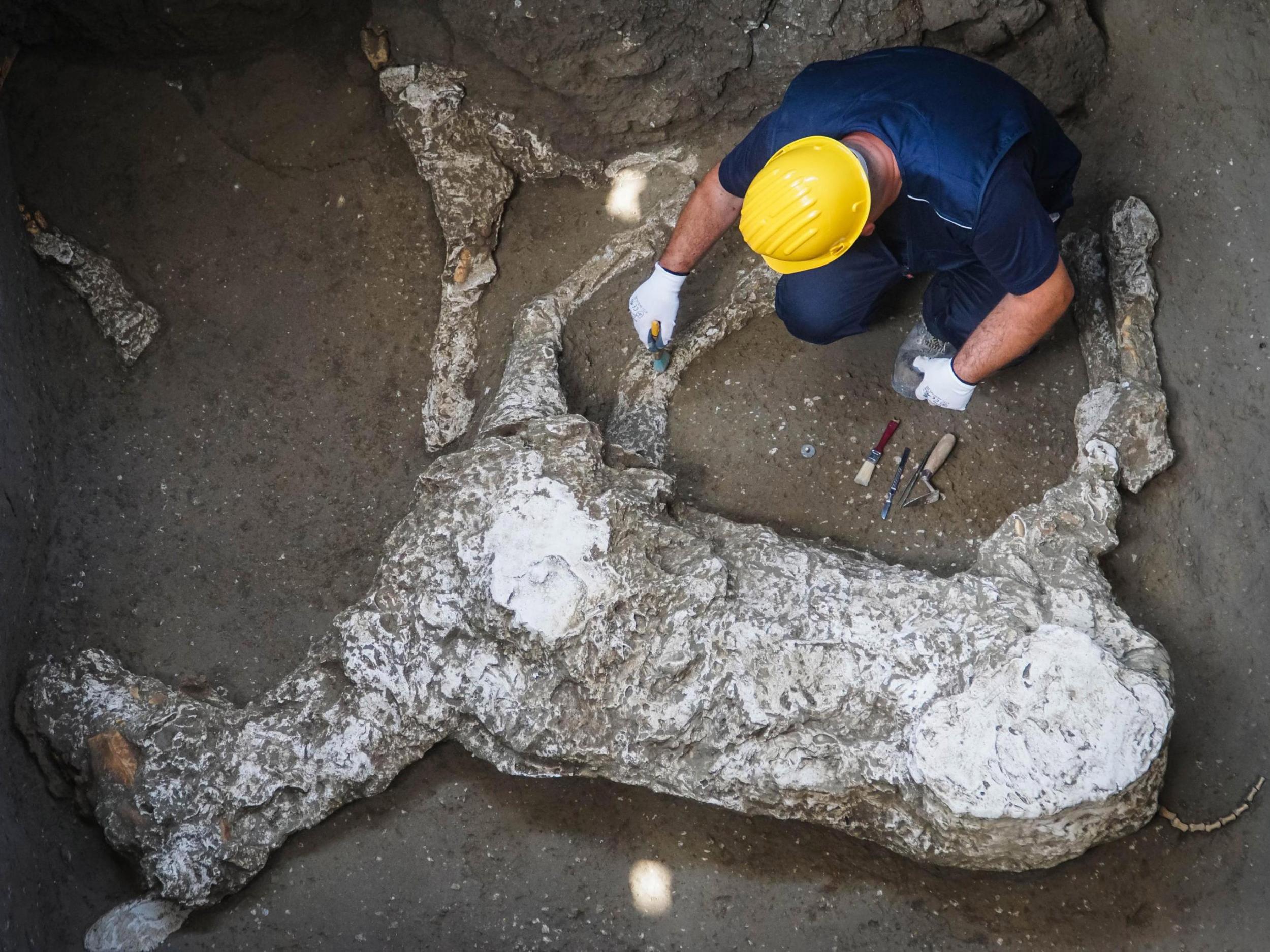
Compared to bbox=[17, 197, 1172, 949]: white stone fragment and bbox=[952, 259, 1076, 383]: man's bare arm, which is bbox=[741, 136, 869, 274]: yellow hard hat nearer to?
bbox=[952, 259, 1076, 383]: man's bare arm

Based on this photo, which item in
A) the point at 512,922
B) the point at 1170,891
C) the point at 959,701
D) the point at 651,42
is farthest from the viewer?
the point at 651,42

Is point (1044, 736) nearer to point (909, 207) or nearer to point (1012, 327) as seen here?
point (1012, 327)

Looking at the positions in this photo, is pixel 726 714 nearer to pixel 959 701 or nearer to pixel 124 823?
pixel 959 701

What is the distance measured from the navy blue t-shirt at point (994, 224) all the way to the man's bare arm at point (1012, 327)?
0.03 m

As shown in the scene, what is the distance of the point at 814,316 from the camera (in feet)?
8.26

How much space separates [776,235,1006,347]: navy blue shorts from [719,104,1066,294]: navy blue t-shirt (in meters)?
0.10

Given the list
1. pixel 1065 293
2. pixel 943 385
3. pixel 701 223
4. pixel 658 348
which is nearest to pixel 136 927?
pixel 658 348

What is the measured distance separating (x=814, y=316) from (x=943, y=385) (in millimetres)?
367

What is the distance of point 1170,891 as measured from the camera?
208 cm

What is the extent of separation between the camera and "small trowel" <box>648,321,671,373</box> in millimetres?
2545

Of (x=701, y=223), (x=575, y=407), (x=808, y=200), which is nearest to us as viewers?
(x=808, y=200)

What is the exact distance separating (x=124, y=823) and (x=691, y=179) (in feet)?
6.99

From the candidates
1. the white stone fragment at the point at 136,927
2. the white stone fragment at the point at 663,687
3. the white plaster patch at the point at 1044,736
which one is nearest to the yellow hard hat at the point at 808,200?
the white stone fragment at the point at 663,687

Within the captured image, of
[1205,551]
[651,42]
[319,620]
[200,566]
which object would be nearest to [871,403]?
[1205,551]
